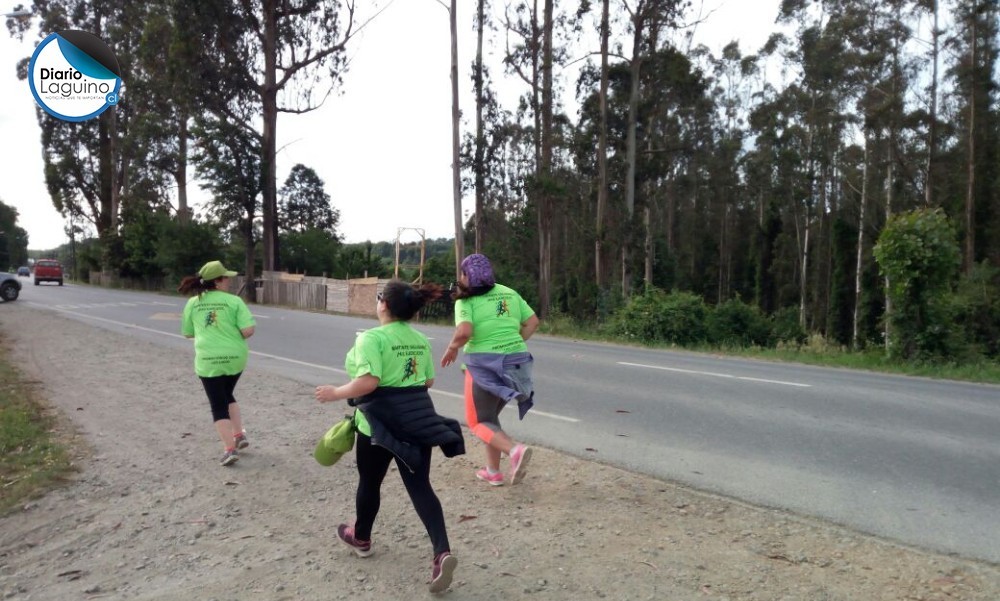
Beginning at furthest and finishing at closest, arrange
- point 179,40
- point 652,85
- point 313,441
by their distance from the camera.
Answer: point 179,40
point 652,85
point 313,441

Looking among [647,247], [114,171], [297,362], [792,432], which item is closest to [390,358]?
[792,432]

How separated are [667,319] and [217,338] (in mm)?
14897

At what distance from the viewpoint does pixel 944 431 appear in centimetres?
791

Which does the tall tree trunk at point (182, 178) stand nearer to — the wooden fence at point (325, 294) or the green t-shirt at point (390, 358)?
the wooden fence at point (325, 294)

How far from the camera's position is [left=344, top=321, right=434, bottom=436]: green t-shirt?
381 cm

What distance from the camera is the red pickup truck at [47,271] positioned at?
5375 cm

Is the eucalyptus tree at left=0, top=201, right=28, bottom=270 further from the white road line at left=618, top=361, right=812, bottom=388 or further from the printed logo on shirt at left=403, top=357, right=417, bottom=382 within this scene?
the printed logo on shirt at left=403, top=357, right=417, bottom=382

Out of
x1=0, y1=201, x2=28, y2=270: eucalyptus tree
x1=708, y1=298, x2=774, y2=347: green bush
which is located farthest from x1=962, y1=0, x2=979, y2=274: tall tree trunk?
x1=0, y1=201, x2=28, y2=270: eucalyptus tree

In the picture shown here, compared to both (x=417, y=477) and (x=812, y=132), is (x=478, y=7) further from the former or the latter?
(x=417, y=477)

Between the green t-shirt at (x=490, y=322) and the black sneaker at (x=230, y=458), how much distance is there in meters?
2.23

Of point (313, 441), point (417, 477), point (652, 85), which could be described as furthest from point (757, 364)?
point (652, 85)

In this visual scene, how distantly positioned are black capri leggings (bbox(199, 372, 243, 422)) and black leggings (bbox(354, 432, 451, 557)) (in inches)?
95.4

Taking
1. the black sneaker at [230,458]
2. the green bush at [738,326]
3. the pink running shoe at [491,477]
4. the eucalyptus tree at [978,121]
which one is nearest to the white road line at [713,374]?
the pink running shoe at [491,477]

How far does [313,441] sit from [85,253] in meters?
64.5
